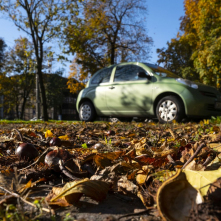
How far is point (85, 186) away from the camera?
102cm

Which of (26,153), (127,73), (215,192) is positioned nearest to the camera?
(215,192)

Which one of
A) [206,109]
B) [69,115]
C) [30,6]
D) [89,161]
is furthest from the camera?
[69,115]

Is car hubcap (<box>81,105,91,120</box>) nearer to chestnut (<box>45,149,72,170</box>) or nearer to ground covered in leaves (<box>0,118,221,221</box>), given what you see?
ground covered in leaves (<box>0,118,221,221</box>)

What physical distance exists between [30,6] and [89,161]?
16.2 metres

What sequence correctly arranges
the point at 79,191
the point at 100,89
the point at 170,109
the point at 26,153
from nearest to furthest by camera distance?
1. the point at 79,191
2. the point at 26,153
3. the point at 170,109
4. the point at 100,89

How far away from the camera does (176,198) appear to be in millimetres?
850

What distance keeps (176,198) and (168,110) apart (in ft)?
21.5

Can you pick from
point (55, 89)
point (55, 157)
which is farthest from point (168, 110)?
point (55, 89)

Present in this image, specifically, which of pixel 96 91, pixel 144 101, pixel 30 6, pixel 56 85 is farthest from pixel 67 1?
pixel 56 85

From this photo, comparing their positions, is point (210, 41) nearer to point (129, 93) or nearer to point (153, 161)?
point (129, 93)

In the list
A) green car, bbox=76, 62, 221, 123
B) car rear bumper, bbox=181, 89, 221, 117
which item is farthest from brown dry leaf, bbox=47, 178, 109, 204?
car rear bumper, bbox=181, 89, 221, 117

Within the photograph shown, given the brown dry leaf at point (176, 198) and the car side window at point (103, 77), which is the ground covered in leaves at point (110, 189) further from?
the car side window at point (103, 77)

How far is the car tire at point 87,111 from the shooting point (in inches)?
376

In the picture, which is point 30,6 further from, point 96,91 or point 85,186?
point 85,186
